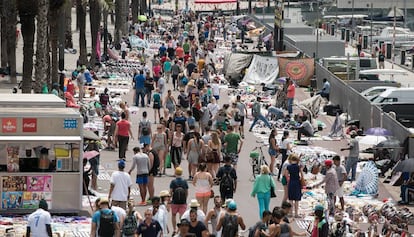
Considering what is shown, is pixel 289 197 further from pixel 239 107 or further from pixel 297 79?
pixel 297 79

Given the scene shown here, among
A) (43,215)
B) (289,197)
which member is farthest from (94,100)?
(43,215)

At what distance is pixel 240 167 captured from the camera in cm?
2856

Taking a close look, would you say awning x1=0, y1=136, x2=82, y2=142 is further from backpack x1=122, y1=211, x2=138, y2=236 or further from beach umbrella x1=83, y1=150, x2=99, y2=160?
backpack x1=122, y1=211, x2=138, y2=236

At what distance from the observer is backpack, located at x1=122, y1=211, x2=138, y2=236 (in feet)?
59.4

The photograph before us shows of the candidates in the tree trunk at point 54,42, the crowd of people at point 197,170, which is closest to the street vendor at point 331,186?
the crowd of people at point 197,170

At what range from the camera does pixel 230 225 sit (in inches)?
716

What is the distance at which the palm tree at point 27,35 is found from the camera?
38.4 metres

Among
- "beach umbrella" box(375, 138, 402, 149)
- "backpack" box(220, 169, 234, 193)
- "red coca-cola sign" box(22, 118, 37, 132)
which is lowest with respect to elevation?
"beach umbrella" box(375, 138, 402, 149)

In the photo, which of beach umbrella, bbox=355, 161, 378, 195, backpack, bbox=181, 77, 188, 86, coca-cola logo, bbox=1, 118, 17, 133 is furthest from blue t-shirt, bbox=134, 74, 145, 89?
coca-cola logo, bbox=1, 118, 17, 133

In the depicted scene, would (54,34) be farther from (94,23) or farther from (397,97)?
(94,23)

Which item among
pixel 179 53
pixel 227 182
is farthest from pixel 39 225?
pixel 179 53

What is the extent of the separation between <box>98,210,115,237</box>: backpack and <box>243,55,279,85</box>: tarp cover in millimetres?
29566

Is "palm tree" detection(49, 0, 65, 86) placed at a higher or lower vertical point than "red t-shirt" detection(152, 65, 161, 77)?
higher

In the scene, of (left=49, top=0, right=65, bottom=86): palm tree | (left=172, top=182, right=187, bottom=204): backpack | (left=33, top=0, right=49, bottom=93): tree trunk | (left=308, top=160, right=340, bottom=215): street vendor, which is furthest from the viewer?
(left=49, top=0, right=65, bottom=86): palm tree
